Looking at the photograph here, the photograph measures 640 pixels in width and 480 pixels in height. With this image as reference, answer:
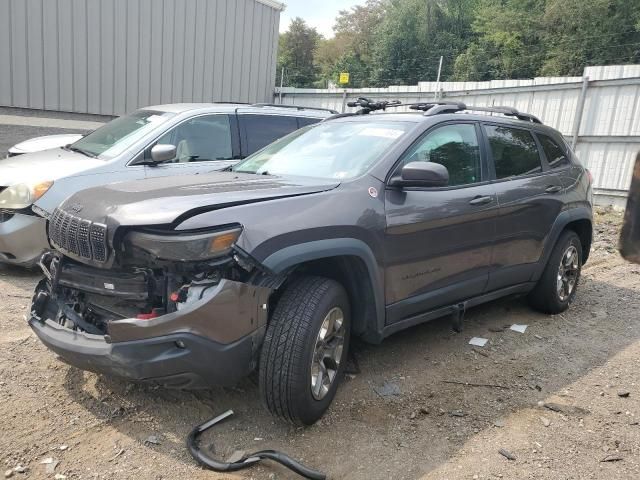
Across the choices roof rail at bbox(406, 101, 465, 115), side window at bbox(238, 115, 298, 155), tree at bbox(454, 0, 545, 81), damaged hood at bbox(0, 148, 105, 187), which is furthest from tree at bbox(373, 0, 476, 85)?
roof rail at bbox(406, 101, 465, 115)

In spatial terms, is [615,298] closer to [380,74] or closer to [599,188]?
[599,188]

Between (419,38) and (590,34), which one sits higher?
(419,38)

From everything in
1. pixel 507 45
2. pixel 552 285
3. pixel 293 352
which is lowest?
pixel 552 285

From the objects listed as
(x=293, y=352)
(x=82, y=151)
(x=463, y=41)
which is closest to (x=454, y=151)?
(x=293, y=352)

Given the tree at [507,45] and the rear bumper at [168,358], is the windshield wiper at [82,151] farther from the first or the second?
the tree at [507,45]

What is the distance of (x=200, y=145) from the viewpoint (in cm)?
614

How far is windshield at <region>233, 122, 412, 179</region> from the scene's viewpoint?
143 inches

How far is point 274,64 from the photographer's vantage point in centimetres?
1530

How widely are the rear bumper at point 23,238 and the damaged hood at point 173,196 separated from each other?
2.10 m

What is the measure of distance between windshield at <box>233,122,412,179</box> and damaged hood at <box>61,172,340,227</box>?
0.72ft

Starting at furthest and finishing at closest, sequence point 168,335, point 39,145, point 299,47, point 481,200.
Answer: point 299,47, point 39,145, point 481,200, point 168,335

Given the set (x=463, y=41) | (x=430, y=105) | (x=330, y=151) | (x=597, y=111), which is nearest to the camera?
(x=330, y=151)

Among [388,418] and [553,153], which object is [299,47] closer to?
[553,153]

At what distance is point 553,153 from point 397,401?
9.92 ft
